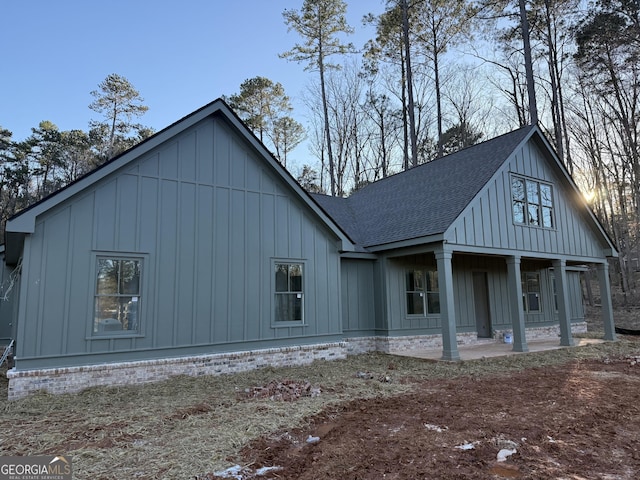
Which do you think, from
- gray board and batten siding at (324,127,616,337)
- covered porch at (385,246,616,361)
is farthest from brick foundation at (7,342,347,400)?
covered porch at (385,246,616,361)

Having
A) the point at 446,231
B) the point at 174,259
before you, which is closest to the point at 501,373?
the point at 446,231

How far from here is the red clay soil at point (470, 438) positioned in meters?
3.65

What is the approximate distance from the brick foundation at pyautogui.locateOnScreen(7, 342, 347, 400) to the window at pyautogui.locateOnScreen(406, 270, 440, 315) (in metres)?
3.38

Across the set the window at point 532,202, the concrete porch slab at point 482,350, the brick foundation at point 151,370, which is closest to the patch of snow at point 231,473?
the brick foundation at point 151,370

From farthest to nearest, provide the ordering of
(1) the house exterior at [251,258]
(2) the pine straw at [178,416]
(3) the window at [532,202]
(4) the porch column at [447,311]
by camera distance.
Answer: (3) the window at [532,202] < (4) the porch column at [447,311] < (1) the house exterior at [251,258] < (2) the pine straw at [178,416]

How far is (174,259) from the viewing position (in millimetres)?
8289

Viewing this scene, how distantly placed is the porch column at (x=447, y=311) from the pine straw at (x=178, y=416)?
538mm

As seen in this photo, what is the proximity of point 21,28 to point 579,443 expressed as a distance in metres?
16.9

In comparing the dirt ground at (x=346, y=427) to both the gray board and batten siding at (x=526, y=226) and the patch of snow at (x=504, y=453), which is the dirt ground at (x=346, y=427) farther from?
the gray board and batten siding at (x=526, y=226)

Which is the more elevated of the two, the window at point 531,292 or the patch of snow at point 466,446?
the window at point 531,292

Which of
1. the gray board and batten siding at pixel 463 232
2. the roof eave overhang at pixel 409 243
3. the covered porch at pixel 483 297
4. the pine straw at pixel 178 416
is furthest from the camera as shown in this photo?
the gray board and batten siding at pixel 463 232

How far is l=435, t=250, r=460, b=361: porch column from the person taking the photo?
9812 mm

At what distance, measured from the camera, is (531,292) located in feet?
51.5

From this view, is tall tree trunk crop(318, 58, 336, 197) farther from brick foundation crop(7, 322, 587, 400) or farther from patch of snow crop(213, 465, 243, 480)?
patch of snow crop(213, 465, 243, 480)
